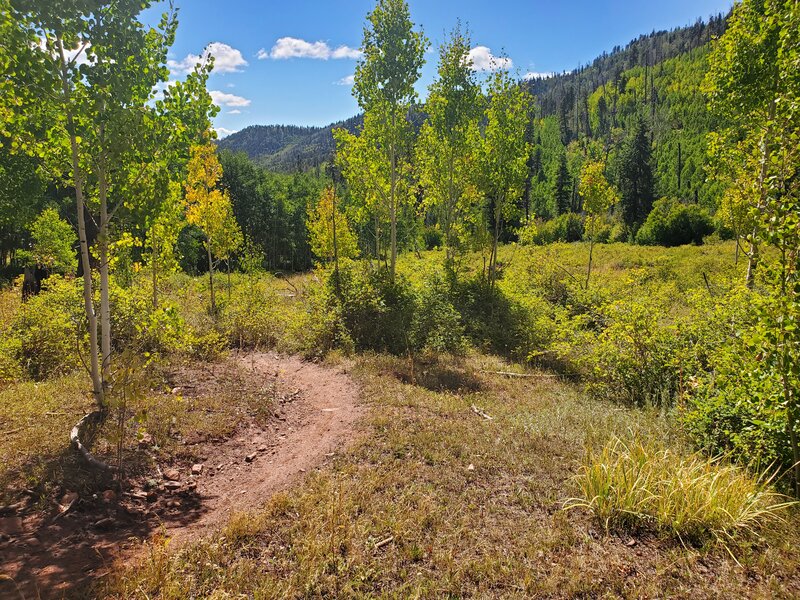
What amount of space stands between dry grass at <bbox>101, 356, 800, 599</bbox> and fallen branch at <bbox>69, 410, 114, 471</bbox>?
1944mm

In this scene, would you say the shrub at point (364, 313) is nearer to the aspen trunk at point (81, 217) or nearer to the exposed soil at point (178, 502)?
the exposed soil at point (178, 502)

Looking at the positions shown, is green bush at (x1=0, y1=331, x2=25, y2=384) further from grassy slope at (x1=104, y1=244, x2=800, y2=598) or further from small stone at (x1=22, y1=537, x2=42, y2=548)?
grassy slope at (x1=104, y1=244, x2=800, y2=598)

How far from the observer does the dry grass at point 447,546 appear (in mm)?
3240

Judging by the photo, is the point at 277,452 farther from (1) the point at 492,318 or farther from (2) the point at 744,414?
(1) the point at 492,318

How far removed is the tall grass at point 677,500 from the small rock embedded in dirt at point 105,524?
15.6 feet

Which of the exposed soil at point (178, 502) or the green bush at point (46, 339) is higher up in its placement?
the green bush at point (46, 339)

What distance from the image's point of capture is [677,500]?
3.88m

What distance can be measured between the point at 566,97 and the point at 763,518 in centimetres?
15402

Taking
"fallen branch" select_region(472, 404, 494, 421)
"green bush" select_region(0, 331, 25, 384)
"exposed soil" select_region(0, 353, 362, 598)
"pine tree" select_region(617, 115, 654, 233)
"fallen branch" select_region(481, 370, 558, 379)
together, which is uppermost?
"pine tree" select_region(617, 115, 654, 233)

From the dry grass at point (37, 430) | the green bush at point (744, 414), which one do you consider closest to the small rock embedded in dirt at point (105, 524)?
the dry grass at point (37, 430)

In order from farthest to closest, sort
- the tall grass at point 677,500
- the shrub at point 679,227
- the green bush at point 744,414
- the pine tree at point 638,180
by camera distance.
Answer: the pine tree at point 638,180 < the shrub at point 679,227 < the green bush at point 744,414 < the tall grass at point 677,500

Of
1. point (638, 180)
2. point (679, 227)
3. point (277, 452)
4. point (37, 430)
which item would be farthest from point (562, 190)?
point (37, 430)

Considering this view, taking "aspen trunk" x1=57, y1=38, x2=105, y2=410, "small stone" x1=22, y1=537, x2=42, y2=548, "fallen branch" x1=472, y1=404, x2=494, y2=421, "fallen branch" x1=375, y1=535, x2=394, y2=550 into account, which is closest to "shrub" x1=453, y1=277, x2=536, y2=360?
"fallen branch" x1=472, y1=404, x2=494, y2=421

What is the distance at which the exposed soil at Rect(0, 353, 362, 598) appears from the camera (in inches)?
130
